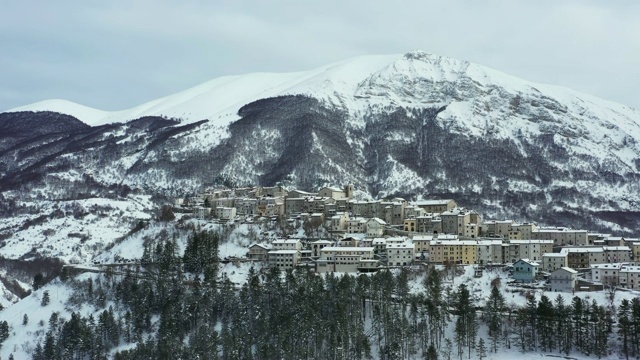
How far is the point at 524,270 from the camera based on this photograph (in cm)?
12025

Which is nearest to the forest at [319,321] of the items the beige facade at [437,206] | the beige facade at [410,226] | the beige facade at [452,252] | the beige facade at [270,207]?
the beige facade at [452,252]

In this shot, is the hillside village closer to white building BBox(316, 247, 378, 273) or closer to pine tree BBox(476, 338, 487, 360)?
white building BBox(316, 247, 378, 273)

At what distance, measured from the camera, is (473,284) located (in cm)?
11862

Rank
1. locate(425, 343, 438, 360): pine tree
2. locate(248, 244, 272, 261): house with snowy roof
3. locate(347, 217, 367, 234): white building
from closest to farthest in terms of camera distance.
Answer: locate(425, 343, 438, 360): pine tree, locate(248, 244, 272, 261): house with snowy roof, locate(347, 217, 367, 234): white building

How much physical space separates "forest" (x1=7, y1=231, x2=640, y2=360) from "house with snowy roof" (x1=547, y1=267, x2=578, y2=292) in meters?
6.98

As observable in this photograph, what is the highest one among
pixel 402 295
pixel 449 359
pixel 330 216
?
pixel 330 216

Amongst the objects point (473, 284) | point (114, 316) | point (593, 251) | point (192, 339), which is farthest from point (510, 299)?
point (114, 316)

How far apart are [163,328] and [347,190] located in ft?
248

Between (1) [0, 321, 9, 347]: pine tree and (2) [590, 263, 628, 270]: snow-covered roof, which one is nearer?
(2) [590, 263, 628, 270]: snow-covered roof

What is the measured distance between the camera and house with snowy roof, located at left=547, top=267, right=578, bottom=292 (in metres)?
114

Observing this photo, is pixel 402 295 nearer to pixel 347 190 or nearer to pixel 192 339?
pixel 192 339

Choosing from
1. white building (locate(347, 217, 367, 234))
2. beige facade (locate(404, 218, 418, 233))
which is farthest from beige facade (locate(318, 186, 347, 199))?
beige facade (locate(404, 218, 418, 233))

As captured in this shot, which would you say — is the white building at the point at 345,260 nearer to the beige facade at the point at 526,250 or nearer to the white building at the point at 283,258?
the white building at the point at 283,258

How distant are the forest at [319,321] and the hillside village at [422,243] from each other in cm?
682
